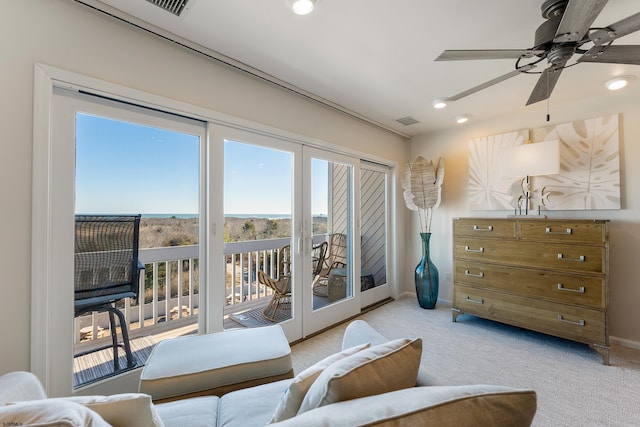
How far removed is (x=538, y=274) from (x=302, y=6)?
3165 millimetres

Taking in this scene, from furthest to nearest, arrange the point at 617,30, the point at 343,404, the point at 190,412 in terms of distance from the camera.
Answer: the point at 617,30
the point at 190,412
the point at 343,404

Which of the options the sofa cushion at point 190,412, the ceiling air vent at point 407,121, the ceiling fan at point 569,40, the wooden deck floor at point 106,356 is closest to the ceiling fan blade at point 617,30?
the ceiling fan at point 569,40

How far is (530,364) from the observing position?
2.33 metres

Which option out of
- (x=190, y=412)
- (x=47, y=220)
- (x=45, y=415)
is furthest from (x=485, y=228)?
(x=47, y=220)

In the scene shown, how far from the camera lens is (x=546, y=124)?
3.11 metres

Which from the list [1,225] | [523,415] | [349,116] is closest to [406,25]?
[349,116]

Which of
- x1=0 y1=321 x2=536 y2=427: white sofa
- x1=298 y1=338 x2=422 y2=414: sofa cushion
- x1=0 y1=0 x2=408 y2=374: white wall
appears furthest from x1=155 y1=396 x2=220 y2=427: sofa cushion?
x1=0 y1=0 x2=408 y2=374: white wall

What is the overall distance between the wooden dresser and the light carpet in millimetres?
182

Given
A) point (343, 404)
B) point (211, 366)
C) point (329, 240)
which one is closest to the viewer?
point (343, 404)

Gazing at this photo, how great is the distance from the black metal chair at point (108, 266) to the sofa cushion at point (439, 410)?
1759 mm

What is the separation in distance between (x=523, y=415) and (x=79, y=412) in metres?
1.09

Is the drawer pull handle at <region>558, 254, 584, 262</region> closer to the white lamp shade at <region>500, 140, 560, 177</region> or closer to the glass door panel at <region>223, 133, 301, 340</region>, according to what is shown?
the white lamp shade at <region>500, 140, 560, 177</region>

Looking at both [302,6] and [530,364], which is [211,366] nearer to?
[302,6]

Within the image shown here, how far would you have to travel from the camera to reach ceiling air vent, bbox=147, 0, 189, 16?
155 centimetres
